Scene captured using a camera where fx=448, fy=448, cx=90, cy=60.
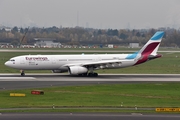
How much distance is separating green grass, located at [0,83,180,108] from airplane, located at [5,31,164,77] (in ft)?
45.8

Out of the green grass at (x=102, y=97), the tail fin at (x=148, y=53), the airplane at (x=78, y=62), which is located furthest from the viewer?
the tail fin at (x=148, y=53)

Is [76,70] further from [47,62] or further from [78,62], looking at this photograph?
[47,62]

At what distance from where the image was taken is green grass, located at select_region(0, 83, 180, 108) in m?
40.3

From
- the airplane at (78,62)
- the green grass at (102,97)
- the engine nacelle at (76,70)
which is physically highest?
the airplane at (78,62)

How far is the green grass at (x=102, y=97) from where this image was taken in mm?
40281

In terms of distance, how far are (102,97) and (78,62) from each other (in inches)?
1046

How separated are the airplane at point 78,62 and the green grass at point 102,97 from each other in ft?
45.8

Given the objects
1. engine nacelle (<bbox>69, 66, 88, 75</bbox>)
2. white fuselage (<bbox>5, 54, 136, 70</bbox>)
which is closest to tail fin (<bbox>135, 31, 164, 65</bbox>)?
white fuselage (<bbox>5, 54, 136, 70</bbox>)

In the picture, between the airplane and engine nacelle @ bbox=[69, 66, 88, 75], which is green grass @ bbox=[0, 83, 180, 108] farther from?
the airplane

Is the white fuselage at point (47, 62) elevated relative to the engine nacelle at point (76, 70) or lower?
elevated

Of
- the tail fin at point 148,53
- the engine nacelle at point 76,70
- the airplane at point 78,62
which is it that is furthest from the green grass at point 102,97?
the tail fin at point 148,53

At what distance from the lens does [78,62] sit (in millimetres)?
71500

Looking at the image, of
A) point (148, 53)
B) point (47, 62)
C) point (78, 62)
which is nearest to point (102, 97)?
point (47, 62)

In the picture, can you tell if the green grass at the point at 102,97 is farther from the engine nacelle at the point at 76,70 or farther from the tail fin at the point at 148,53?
the tail fin at the point at 148,53
